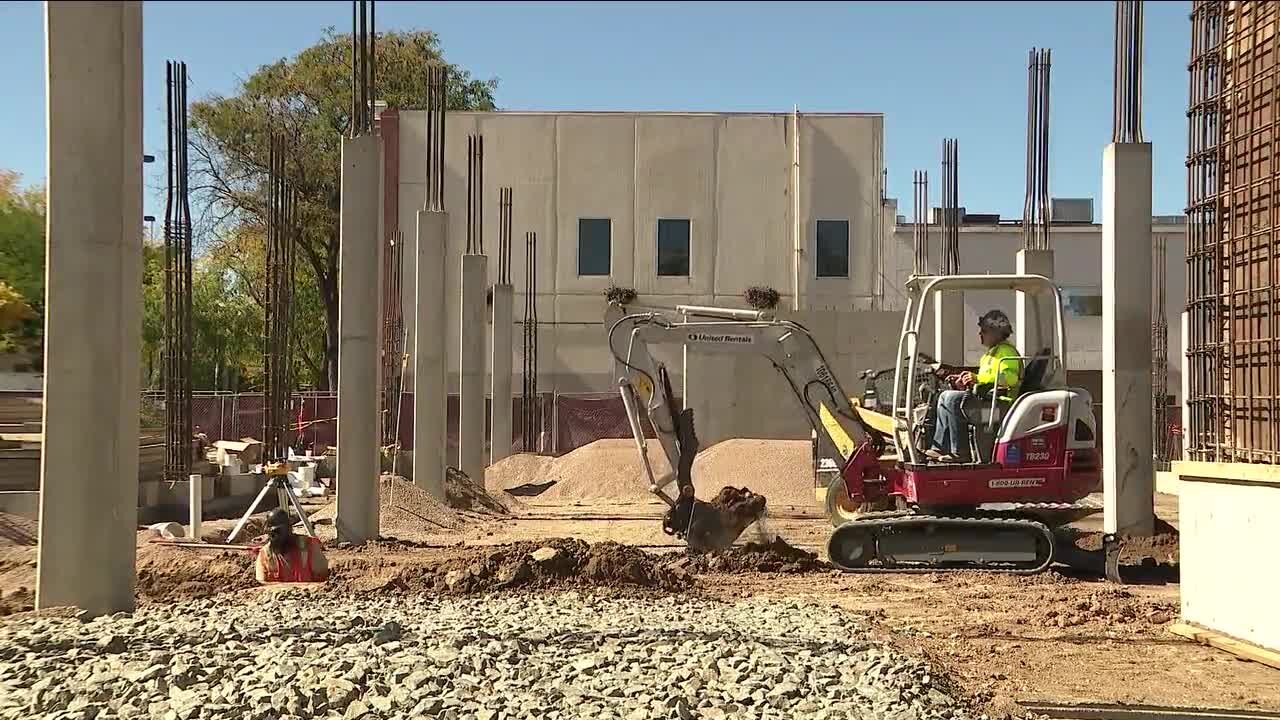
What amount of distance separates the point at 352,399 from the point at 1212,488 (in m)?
9.04

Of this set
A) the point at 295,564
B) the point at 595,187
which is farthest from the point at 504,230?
the point at 295,564

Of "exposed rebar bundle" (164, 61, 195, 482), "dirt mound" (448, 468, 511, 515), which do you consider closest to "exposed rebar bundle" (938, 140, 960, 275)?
"dirt mound" (448, 468, 511, 515)

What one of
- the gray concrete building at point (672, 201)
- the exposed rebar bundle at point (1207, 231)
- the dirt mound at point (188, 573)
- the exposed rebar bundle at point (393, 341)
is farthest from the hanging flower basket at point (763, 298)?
the exposed rebar bundle at point (1207, 231)

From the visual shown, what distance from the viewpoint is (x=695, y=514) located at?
13836 mm

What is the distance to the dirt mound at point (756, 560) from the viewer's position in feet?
42.7

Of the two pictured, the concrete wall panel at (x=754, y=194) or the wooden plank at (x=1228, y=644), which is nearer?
the wooden plank at (x=1228, y=644)

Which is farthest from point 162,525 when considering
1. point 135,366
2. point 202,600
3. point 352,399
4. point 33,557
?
point 135,366

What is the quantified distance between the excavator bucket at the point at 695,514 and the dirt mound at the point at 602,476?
9556 mm

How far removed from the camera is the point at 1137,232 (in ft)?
41.9

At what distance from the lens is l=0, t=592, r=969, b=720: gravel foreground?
6.28 metres

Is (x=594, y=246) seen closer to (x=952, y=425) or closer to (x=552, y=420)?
(x=552, y=420)

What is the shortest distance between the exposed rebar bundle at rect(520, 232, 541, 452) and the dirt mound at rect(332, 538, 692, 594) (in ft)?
55.4

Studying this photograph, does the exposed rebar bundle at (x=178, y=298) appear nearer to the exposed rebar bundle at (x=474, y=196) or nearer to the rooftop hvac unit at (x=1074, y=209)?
the exposed rebar bundle at (x=474, y=196)

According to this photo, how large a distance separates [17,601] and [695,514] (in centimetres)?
674
